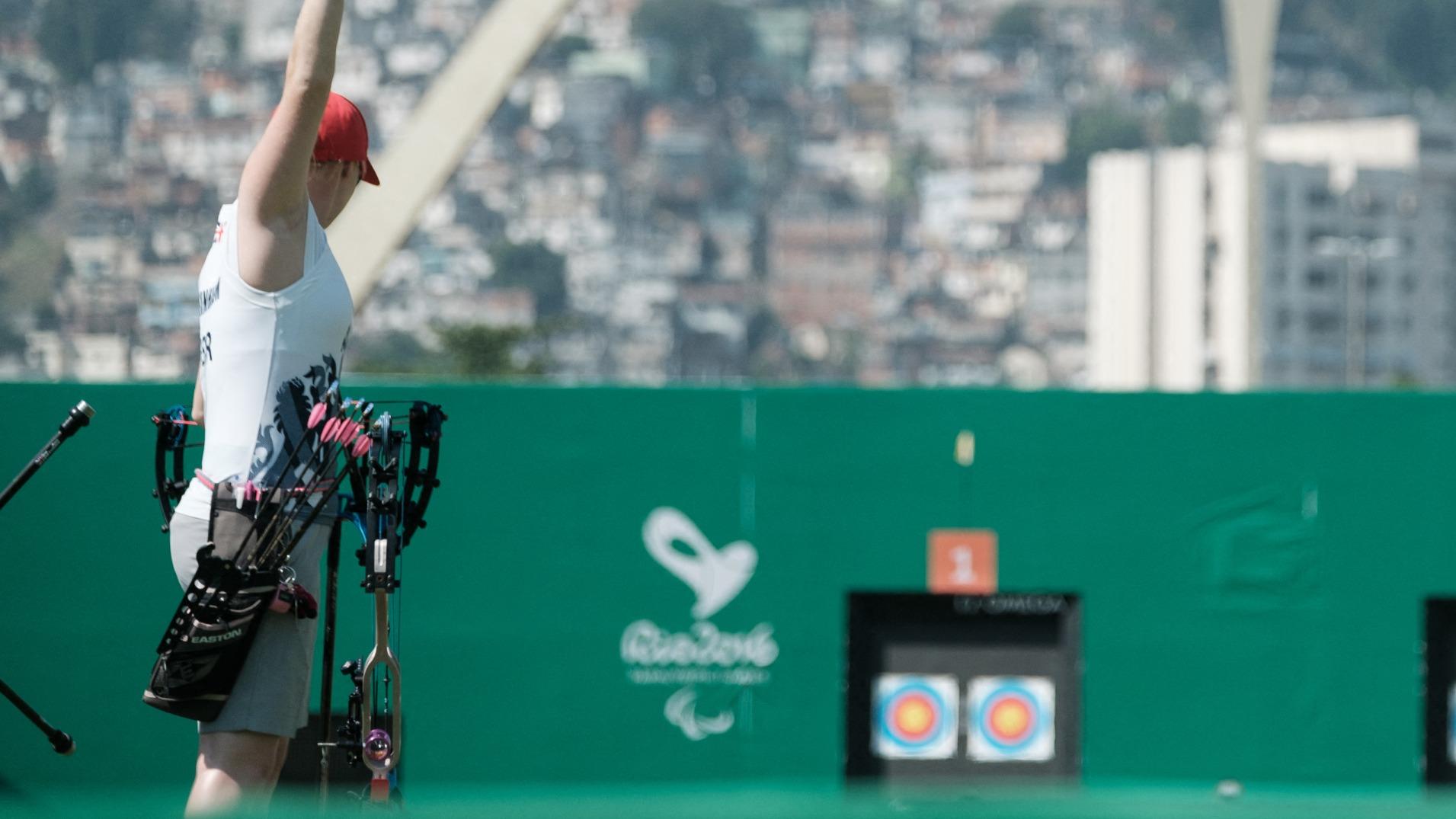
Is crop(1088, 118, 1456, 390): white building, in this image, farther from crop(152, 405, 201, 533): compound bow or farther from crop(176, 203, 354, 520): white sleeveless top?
crop(176, 203, 354, 520): white sleeveless top

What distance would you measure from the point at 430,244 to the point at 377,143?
7001 millimetres

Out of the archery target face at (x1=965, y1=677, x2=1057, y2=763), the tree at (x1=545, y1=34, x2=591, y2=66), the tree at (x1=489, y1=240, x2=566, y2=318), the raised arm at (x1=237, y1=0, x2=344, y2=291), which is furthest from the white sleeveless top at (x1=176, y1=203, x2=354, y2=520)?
the tree at (x1=545, y1=34, x2=591, y2=66)

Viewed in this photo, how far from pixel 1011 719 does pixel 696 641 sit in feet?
3.45

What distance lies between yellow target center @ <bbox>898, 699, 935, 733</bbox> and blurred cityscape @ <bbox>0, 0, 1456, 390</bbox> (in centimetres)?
6757

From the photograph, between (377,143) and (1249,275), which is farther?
(377,143)

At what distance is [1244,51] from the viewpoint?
3253cm

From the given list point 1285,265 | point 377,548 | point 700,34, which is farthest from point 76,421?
point 700,34

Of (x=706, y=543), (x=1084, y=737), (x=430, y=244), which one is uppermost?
(x=430, y=244)

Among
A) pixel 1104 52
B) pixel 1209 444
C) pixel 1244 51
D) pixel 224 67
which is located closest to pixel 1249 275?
pixel 1244 51

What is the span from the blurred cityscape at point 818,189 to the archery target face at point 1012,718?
222 ft

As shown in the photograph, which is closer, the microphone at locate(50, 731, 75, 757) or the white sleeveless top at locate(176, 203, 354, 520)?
the white sleeveless top at locate(176, 203, 354, 520)

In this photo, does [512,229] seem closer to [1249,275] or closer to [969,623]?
→ [1249,275]

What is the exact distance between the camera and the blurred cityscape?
105 metres

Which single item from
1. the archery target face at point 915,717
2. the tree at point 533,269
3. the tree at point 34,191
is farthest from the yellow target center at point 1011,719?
the tree at point 533,269
